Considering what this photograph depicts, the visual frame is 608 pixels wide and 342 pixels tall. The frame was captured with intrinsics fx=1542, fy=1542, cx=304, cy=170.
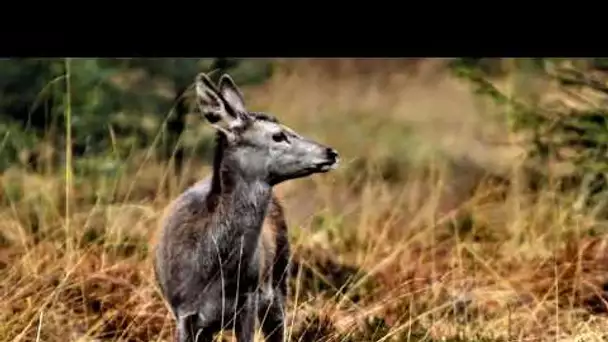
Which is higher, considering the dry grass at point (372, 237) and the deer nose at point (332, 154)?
the deer nose at point (332, 154)

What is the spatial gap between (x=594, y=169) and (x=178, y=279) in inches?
33.5

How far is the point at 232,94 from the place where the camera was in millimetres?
2846

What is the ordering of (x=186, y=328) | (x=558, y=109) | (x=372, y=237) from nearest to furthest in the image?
(x=186, y=328), (x=372, y=237), (x=558, y=109)

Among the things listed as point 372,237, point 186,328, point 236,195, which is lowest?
point 186,328

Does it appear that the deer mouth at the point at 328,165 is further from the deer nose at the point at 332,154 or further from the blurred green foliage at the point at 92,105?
the blurred green foliage at the point at 92,105

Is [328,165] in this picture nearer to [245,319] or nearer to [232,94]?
[232,94]

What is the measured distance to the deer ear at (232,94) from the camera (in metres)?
2.83

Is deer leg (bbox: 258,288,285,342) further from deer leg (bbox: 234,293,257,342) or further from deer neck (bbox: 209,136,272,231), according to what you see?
deer neck (bbox: 209,136,272,231)

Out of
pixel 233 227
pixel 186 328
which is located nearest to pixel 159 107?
pixel 233 227

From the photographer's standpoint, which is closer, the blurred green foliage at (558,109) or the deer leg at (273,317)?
the deer leg at (273,317)

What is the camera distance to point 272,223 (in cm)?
289

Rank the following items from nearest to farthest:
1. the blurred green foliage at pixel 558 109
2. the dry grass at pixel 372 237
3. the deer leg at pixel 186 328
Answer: the deer leg at pixel 186 328, the dry grass at pixel 372 237, the blurred green foliage at pixel 558 109

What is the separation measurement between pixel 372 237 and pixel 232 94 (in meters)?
0.41

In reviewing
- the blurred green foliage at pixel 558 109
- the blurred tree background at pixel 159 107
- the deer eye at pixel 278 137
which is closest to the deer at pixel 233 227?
the deer eye at pixel 278 137
